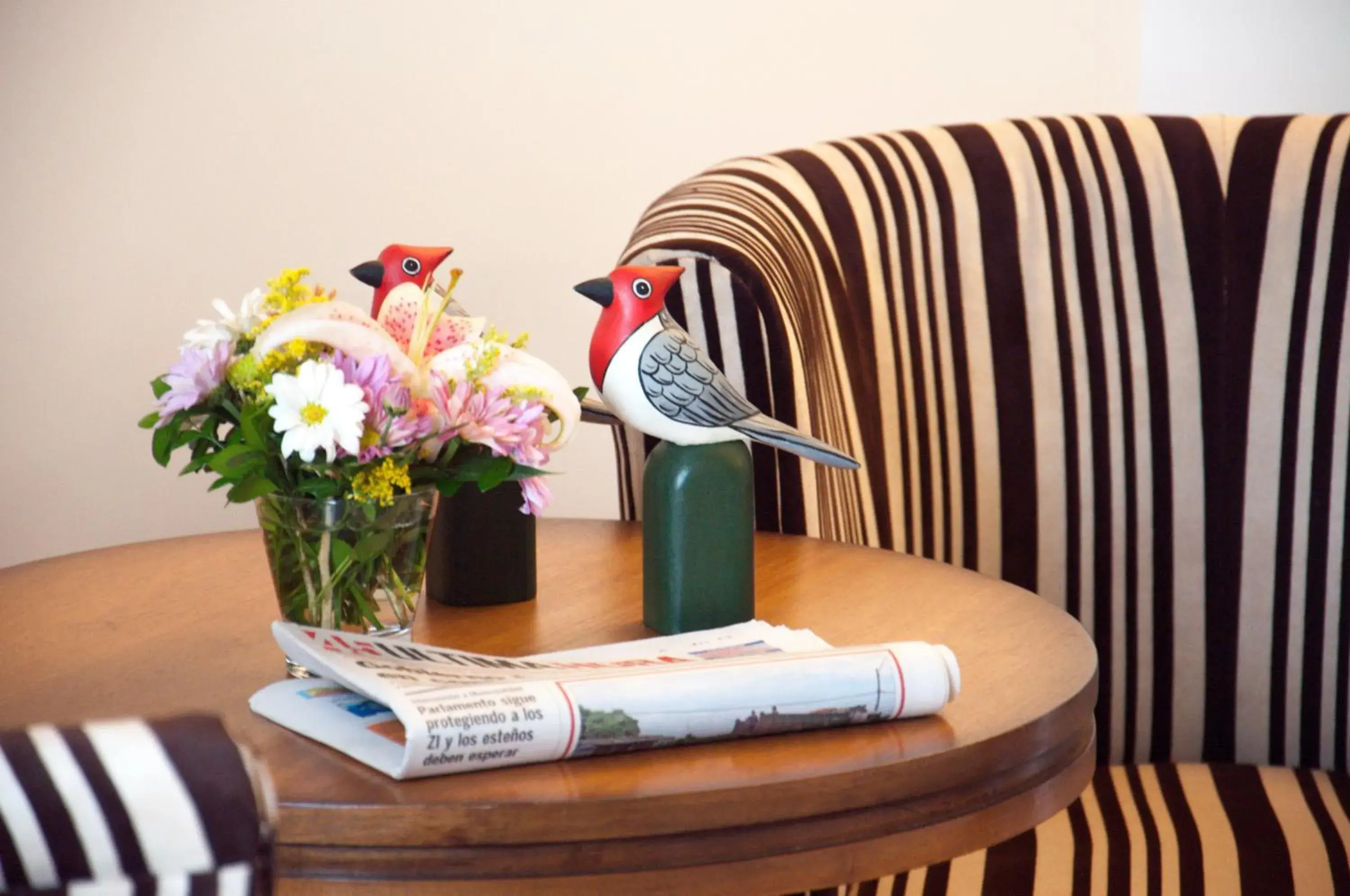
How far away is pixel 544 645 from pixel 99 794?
25.6 inches

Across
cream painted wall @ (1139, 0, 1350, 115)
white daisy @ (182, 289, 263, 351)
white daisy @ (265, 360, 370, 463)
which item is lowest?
white daisy @ (265, 360, 370, 463)

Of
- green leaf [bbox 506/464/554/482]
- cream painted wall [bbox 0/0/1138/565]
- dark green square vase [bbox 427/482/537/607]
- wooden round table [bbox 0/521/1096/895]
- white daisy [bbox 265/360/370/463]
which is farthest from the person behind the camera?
cream painted wall [bbox 0/0/1138/565]

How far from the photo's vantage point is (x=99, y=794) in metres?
0.25

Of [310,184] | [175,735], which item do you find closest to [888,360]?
[310,184]

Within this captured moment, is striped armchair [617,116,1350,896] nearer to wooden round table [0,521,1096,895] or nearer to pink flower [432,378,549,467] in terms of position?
wooden round table [0,521,1096,895]

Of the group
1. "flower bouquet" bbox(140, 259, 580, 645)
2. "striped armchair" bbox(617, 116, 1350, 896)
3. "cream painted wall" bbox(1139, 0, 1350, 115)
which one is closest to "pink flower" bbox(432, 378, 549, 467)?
"flower bouquet" bbox(140, 259, 580, 645)

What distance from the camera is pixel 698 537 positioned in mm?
898

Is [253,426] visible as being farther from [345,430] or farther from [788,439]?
[788,439]

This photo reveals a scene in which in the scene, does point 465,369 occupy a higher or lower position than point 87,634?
higher

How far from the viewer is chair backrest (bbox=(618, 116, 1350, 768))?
1509mm

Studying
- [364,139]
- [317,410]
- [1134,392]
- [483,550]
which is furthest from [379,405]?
[364,139]

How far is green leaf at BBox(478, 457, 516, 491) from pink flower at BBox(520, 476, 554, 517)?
5 centimetres

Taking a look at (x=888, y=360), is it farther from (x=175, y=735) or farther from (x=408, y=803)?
(x=175, y=735)

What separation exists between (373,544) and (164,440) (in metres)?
0.14
